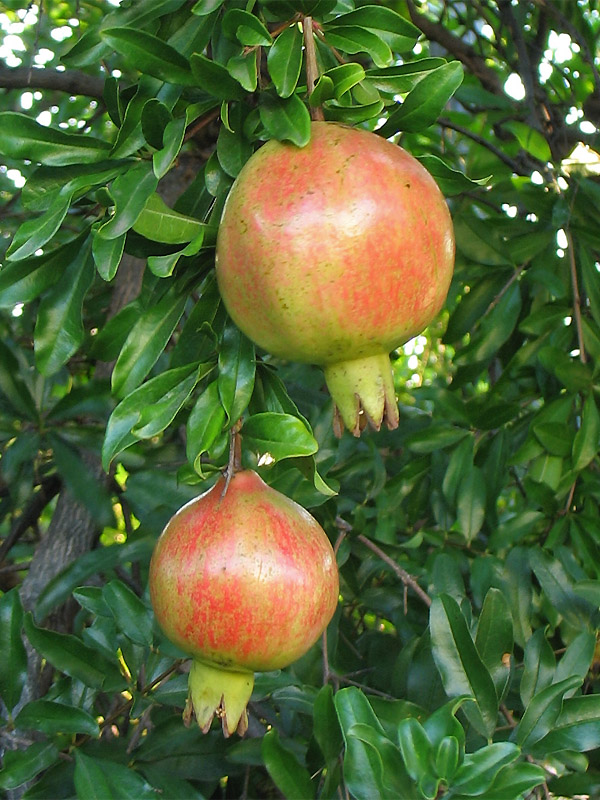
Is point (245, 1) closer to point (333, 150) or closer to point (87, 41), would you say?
point (87, 41)

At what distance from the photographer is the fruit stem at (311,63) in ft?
2.42

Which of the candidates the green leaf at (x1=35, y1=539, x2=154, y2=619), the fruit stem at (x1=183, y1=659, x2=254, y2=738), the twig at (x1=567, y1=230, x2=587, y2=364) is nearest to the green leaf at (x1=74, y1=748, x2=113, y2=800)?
the fruit stem at (x1=183, y1=659, x2=254, y2=738)

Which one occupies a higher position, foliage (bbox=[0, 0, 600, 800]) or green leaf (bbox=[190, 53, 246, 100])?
green leaf (bbox=[190, 53, 246, 100])

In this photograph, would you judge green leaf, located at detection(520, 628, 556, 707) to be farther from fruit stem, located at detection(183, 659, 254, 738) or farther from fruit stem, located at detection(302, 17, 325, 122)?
fruit stem, located at detection(302, 17, 325, 122)

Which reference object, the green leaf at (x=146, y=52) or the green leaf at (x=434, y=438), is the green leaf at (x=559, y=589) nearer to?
the green leaf at (x=434, y=438)

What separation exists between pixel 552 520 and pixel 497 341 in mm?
314

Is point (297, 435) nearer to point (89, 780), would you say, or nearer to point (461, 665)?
point (461, 665)

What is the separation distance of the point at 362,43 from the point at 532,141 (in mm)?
1227

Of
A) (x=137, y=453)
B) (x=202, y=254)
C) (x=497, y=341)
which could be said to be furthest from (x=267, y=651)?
(x=497, y=341)

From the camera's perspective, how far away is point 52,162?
824mm

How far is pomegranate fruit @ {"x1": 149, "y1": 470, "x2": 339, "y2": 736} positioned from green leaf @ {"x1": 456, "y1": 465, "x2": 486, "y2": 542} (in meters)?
0.69

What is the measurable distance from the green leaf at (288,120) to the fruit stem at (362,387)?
0.18 m

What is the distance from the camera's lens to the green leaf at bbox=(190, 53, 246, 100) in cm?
73

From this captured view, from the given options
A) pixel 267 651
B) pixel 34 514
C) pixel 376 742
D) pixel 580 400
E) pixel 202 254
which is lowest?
pixel 34 514
